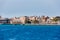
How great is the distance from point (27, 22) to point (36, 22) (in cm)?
383

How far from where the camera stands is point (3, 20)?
10862cm

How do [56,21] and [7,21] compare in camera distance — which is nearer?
[56,21]

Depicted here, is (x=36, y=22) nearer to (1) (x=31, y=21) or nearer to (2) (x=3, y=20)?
(1) (x=31, y=21)

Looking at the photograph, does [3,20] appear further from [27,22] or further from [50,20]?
[50,20]

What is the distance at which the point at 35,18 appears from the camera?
104438 mm

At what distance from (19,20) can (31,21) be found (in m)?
6.21

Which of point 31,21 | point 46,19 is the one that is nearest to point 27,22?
point 31,21

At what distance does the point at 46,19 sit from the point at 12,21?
45.9ft

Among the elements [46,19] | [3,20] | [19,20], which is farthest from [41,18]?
[3,20]

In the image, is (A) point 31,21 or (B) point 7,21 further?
(B) point 7,21

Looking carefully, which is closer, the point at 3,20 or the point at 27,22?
the point at 27,22

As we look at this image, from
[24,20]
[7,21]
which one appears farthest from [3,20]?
[24,20]

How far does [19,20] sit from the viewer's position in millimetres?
105438

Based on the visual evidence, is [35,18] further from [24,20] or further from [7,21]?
[7,21]
